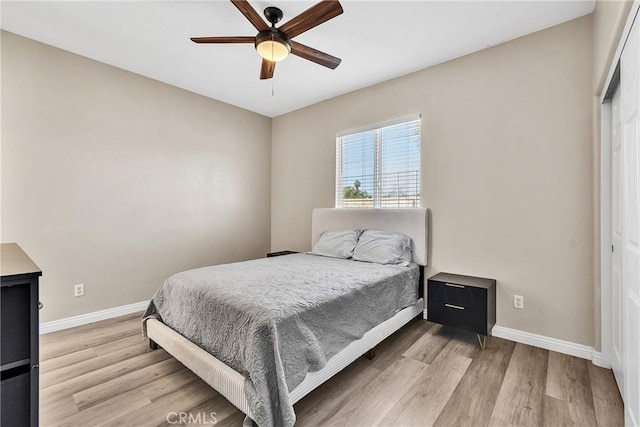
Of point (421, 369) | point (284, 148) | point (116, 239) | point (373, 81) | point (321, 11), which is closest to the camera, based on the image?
point (321, 11)

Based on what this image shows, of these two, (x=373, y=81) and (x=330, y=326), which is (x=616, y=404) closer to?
(x=330, y=326)

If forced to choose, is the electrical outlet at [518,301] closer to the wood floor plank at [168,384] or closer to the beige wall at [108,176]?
the wood floor plank at [168,384]

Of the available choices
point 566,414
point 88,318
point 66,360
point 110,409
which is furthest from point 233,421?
point 88,318

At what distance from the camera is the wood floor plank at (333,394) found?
167cm

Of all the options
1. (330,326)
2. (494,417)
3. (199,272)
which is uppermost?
(199,272)

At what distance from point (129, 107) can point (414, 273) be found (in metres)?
Result: 3.66

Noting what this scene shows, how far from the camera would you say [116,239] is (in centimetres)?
327

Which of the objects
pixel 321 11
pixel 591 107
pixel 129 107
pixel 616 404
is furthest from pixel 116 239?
pixel 591 107

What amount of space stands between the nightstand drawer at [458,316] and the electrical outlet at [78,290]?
3500 mm

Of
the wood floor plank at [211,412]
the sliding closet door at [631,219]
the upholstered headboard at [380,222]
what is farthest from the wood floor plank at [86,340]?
the sliding closet door at [631,219]

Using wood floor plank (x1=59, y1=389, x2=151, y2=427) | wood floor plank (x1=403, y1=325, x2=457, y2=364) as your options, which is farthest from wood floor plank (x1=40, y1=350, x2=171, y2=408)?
wood floor plank (x1=403, y1=325, x2=457, y2=364)

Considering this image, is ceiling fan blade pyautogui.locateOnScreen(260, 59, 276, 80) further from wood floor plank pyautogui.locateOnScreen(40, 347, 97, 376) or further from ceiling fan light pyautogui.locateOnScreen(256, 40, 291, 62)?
wood floor plank pyautogui.locateOnScreen(40, 347, 97, 376)

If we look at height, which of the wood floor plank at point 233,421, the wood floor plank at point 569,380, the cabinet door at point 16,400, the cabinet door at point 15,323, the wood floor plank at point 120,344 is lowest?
the wood floor plank at point 233,421

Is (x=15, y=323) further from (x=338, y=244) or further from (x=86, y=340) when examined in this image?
(x=338, y=244)
